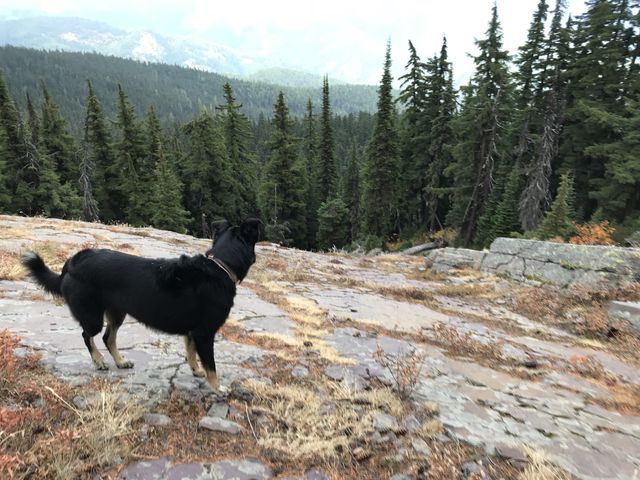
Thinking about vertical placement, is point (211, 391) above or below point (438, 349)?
above

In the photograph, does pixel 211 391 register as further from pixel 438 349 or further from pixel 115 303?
pixel 438 349

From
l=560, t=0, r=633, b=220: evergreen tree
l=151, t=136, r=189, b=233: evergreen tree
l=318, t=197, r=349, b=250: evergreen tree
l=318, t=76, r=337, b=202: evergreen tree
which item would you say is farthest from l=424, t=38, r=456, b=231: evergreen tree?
l=151, t=136, r=189, b=233: evergreen tree

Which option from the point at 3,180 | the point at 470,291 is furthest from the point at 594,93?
the point at 3,180

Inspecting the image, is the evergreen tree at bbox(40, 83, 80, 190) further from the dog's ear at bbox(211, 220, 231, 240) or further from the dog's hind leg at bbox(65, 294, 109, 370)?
the dog's ear at bbox(211, 220, 231, 240)

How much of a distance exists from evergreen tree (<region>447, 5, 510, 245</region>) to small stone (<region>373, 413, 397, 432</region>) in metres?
26.1

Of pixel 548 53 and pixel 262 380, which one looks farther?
pixel 548 53

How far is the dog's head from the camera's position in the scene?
13.9 ft

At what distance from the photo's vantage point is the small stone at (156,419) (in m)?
3.38

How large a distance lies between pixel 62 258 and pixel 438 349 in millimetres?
8812

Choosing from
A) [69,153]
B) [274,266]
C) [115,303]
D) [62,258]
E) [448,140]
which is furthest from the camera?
[69,153]

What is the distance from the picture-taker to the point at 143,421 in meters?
3.40

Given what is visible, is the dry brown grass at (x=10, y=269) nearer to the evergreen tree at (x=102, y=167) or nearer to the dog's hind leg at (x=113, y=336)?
the dog's hind leg at (x=113, y=336)

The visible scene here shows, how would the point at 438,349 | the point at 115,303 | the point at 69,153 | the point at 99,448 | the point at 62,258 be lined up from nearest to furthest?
the point at 99,448, the point at 115,303, the point at 438,349, the point at 62,258, the point at 69,153

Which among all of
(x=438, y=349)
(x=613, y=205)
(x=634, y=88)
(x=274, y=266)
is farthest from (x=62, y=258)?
(x=634, y=88)
